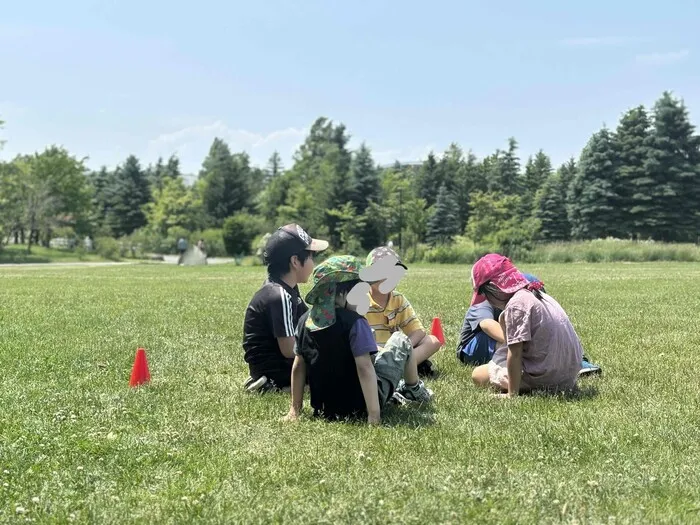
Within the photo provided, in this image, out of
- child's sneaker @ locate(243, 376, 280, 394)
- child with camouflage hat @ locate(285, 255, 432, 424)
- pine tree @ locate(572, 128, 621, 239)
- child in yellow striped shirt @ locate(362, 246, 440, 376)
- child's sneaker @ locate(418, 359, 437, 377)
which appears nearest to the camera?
child with camouflage hat @ locate(285, 255, 432, 424)

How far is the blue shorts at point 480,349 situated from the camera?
6.67 metres

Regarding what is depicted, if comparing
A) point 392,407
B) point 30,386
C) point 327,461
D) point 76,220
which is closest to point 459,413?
point 392,407

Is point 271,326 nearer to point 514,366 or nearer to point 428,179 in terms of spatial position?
point 514,366

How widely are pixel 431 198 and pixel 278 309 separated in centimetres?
6727

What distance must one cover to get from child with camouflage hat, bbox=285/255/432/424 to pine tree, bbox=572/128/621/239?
5008cm

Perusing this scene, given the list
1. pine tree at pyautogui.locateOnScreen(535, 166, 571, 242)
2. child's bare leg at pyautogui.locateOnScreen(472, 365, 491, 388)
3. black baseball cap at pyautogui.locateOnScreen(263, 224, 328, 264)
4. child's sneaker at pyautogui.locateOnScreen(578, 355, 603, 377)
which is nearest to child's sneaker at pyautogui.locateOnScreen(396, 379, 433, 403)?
child's bare leg at pyautogui.locateOnScreen(472, 365, 491, 388)

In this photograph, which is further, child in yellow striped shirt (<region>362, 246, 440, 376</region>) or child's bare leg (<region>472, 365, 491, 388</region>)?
child in yellow striped shirt (<region>362, 246, 440, 376</region>)

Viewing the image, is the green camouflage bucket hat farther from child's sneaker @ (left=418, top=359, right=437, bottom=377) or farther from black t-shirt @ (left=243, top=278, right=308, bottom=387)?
child's sneaker @ (left=418, top=359, right=437, bottom=377)

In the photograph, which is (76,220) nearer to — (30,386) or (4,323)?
(4,323)

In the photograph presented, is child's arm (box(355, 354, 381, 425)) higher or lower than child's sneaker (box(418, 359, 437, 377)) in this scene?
higher

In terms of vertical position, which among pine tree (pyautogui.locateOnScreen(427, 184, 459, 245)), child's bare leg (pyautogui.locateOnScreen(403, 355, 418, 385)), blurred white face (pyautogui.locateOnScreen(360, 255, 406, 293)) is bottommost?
child's bare leg (pyautogui.locateOnScreen(403, 355, 418, 385))

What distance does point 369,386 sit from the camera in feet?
14.7

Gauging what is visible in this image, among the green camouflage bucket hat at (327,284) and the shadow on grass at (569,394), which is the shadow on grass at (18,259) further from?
the shadow on grass at (569,394)

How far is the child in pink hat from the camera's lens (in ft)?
16.8
